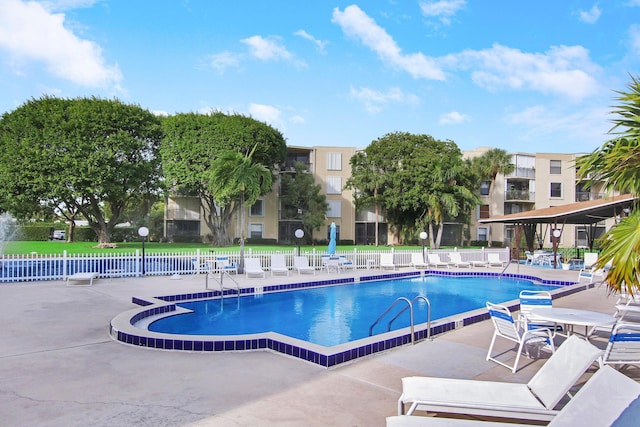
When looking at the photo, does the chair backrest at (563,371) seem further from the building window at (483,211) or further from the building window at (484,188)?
the building window at (484,188)

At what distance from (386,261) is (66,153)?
1909 cm

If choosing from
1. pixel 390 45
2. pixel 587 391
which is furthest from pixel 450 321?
pixel 390 45

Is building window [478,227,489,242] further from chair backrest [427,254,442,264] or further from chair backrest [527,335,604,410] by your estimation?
chair backrest [527,335,604,410]

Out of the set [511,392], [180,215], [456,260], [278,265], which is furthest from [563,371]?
[180,215]

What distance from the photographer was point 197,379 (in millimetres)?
5008

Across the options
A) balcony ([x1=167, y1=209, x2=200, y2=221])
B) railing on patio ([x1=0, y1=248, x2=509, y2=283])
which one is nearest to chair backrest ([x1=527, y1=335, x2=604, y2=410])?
railing on patio ([x1=0, y1=248, x2=509, y2=283])

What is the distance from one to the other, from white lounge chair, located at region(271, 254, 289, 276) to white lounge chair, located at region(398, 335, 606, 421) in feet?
41.9

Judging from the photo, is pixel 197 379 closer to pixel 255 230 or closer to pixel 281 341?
pixel 281 341

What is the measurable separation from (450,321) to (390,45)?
15.2 m

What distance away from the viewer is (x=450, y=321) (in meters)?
7.91

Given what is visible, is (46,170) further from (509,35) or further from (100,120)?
(509,35)

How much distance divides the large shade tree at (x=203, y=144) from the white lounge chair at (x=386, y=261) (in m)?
13.8

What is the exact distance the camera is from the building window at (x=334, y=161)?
3994 centimetres

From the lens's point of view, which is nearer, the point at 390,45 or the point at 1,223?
the point at 390,45
